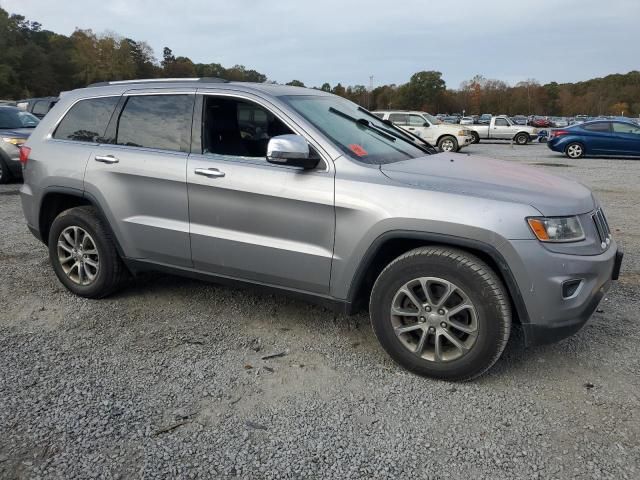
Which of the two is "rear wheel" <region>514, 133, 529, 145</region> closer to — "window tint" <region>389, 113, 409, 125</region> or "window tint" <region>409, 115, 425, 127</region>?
"window tint" <region>409, 115, 425, 127</region>

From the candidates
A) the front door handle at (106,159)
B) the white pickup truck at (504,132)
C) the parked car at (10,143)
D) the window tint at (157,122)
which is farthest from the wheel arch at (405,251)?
the white pickup truck at (504,132)

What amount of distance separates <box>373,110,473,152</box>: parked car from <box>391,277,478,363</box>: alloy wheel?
61.0 feet

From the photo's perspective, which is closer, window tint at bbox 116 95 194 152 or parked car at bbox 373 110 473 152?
window tint at bbox 116 95 194 152

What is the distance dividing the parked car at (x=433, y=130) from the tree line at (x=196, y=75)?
47.5m

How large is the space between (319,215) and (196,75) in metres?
99.1

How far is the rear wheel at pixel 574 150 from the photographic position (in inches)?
750

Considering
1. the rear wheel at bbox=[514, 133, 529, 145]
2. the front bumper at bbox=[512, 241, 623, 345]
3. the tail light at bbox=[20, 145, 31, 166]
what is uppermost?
the tail light at bbox=[20, 145, 31, 166]

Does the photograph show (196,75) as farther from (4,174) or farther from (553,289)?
(553,289)

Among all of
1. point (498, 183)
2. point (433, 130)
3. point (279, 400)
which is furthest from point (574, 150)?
point (279, 400)

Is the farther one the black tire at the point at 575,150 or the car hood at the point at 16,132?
the black tire at the point at 575,150

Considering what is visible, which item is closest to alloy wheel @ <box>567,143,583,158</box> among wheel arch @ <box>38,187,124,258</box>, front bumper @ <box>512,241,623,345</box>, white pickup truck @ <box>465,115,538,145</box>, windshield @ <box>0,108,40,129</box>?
white pickup truck @ <box>465,115,538,145</box>

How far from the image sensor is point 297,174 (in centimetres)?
333

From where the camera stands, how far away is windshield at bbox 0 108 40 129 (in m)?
11.2

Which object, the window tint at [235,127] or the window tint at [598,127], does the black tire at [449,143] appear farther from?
the window tint at [235,127]
